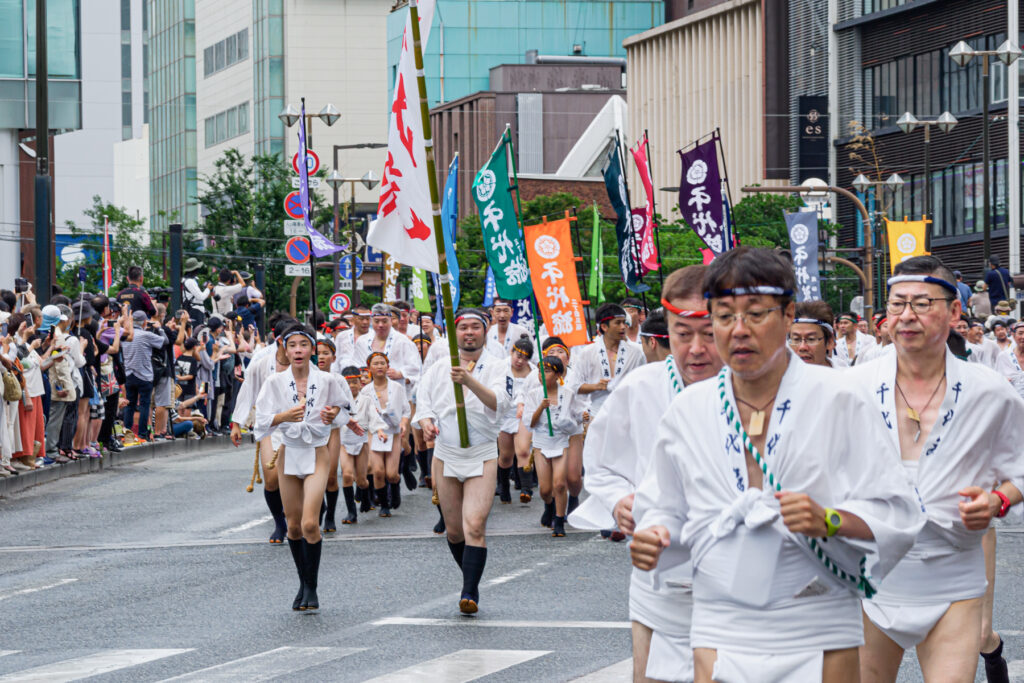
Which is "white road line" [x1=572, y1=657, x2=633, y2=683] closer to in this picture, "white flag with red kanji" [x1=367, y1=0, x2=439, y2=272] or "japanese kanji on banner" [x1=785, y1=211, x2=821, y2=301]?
"white flag with red kanji" [x1=367, y1=0, x2=439, y2=272]

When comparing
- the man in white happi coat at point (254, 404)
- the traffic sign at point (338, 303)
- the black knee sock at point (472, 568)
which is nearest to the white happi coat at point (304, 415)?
the man in white happi coat at point (254, 404)

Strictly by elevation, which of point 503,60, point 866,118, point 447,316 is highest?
point 503,60

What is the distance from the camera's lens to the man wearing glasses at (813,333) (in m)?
7.87

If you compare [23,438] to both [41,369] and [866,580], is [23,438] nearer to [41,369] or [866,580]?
[41,369]

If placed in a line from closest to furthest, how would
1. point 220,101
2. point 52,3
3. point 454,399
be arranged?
point 454,399 < point 52,3 < point 220,101

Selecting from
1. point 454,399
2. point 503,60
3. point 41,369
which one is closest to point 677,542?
point 454,399

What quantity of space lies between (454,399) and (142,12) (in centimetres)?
12273

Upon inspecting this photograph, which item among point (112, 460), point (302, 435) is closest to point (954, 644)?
point (302, 435)

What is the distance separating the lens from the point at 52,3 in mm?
39219

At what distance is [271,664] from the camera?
9141 millimetres

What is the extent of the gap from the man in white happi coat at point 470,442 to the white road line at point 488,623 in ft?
0.74

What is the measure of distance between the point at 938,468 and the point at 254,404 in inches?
339

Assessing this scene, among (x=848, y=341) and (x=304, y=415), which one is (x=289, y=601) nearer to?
(x=304, y=415)

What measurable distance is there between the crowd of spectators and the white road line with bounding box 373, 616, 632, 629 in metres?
8.88
